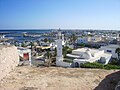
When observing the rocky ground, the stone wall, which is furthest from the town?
the rocky ground

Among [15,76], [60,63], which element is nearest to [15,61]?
[15,76]

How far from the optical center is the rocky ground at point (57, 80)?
14.3 feet

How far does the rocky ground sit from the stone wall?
0.48ft

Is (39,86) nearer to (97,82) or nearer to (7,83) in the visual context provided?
(7,83)

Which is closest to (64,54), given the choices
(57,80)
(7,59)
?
(7,59)

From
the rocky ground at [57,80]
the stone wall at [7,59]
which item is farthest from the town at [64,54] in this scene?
the rocky ground at [57,80]

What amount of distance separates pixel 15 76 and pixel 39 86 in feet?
3.44

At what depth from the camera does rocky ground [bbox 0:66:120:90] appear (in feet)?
14.3

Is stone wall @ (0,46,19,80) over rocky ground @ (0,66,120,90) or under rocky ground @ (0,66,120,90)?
over

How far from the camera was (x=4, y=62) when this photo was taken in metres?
5.00

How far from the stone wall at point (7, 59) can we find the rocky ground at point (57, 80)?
148 mm

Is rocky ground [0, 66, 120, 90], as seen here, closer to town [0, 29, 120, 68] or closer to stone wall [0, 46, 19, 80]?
stone wall [0, 46, 19, 80]

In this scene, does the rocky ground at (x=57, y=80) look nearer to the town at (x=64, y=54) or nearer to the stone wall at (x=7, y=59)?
the stone wall at (x=7, y=59)

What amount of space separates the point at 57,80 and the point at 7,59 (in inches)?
61.3
